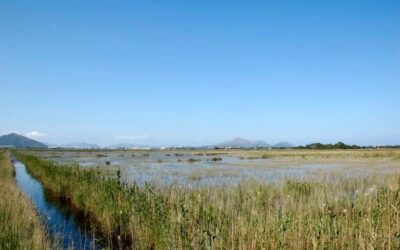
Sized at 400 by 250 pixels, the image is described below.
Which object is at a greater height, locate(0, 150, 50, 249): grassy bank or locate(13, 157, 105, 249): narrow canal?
locate(0, 150, 50, 249): grassy bank

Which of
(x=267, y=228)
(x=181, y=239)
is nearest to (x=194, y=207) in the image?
(x=181, y=239)

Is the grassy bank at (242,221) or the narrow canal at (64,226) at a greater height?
the grassy bank at (242,221)

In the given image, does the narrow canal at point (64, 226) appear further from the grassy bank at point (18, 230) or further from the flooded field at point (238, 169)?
the flooded field at point (238, 169)

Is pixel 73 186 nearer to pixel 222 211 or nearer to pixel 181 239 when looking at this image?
pixel 222 211

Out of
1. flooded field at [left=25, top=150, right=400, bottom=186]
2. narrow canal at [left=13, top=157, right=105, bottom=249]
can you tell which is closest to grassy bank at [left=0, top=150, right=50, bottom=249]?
narrow canal at [left=13, top=157, right=105, bottom=249]

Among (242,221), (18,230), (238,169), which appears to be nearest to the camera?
(242,221)

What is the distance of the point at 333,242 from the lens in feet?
25.4

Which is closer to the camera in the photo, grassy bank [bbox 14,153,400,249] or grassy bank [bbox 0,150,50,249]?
grassy bank [bbox 14,153,400,249]

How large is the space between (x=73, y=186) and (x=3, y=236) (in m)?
11.8

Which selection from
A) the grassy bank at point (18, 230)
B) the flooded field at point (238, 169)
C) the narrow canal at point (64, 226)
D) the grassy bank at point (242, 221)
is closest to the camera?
the grassy bank at point (242, 221)

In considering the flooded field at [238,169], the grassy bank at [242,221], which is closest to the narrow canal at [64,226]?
the grassy bank at [242,221]

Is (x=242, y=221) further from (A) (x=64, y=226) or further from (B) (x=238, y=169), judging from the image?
(B) (x=238, y=169)

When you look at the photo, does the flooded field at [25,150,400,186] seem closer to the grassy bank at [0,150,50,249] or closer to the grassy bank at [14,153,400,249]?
the grassy bank at [14,153,400,249]

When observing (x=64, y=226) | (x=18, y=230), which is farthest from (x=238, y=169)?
(x=18, y=230)
